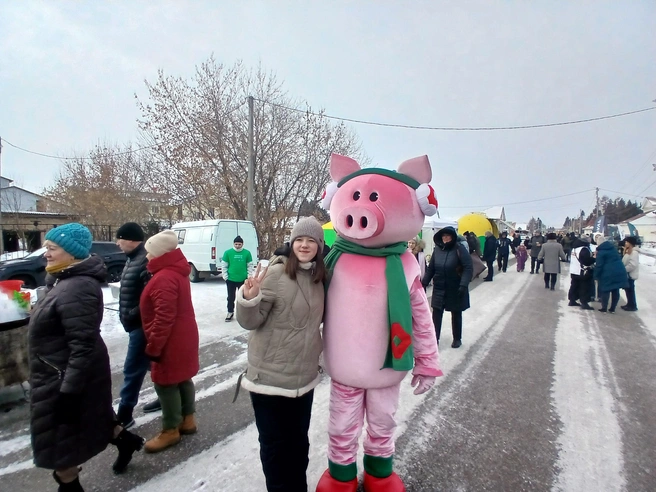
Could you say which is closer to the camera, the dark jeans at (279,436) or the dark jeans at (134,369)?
the dark jeans at (279,436)

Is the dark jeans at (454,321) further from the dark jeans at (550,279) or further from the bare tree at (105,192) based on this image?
the bare tree at (105,192)

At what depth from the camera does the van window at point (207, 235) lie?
38.8 feet

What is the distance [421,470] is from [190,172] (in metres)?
15.4

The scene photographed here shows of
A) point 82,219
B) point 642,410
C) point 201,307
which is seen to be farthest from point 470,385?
point 82,219

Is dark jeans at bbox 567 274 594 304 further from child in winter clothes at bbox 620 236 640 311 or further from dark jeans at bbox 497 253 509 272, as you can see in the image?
dark jeans at bbox 497 253 509 272

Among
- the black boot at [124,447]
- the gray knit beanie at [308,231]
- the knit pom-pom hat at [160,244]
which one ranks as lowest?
the black boot at [124,447]

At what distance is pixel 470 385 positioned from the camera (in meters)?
4.14

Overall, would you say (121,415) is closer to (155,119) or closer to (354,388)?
(354,388)

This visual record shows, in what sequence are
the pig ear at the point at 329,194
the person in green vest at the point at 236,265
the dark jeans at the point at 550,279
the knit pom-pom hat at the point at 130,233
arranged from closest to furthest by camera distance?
the pig ear at the point at 329,194, the knit pom-pom hat at the point at 130,233, the person in green vest at the point at 236,265, the dark jeans at the point at 550,279

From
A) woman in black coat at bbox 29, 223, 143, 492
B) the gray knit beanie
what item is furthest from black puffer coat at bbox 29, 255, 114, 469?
the gray knit beanie

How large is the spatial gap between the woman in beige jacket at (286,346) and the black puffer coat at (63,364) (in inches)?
36.0

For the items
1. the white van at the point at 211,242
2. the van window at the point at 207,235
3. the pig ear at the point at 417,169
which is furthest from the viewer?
the van window at the point at 207,235

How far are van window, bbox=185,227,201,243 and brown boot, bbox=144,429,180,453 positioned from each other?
10.00 meters

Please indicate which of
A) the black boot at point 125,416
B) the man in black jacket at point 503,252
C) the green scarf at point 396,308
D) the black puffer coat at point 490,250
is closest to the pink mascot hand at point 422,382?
the green scarf at point 396,308
